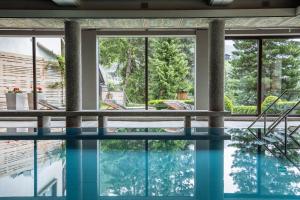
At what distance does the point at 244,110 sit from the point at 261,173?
7188 millimetres

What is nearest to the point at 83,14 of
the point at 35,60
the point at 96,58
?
the point at 96,58

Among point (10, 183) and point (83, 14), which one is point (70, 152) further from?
point (83, 14)

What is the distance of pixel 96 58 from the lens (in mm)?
11500

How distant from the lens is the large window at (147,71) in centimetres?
1204

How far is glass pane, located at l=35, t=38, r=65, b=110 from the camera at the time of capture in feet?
40.2

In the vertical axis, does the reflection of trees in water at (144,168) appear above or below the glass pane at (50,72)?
below

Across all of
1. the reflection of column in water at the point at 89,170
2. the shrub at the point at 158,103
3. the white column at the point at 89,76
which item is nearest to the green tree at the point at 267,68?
the shrub at the point at 158,103

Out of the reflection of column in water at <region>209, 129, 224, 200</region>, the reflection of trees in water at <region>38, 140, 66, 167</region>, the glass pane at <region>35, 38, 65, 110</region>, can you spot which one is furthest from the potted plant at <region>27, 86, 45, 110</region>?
the reflection of column in water at <region>209, 129, 224, 200</region>

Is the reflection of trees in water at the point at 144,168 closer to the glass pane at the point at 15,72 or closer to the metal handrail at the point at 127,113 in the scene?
the metal handrail at the point at 127,113

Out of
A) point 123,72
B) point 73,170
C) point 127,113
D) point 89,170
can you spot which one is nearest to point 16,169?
point 73,170

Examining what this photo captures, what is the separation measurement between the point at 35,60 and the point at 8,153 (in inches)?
256

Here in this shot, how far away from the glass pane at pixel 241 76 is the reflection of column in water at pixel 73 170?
21.9 ft

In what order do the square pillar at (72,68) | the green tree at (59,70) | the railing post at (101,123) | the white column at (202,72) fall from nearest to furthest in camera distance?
the square pillar at (72,68)
the railing post at (101,123)
the white column at (202,72)
the green tree at (59,70)

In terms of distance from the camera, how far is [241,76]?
12.1 m
